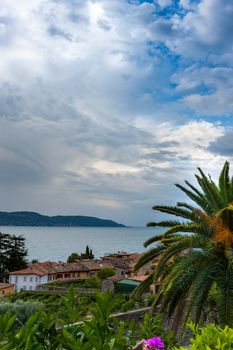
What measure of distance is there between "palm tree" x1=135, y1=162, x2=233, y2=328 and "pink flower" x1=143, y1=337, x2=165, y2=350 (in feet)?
16.6

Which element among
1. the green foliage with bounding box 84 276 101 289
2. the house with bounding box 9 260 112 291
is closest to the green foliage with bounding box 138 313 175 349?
the green foliage with bounding box 84 276 101 289

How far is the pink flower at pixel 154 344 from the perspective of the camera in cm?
315

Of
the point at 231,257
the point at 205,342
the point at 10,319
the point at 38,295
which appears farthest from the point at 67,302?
the point at 38,295

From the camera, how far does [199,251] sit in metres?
8.88

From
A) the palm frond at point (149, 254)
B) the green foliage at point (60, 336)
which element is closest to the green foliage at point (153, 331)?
the green foliage at point (60, 336)

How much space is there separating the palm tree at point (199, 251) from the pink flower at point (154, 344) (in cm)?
505

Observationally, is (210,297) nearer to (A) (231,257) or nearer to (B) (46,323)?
(A) (231,257)

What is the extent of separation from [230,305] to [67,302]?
595cm

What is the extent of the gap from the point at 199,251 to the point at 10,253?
73798 mm

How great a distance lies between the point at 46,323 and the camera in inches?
106

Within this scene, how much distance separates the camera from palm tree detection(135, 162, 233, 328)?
828cm

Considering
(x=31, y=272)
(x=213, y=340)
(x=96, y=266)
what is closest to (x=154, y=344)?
(x=213, y=340)

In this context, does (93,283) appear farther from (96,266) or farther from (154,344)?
(154,344)

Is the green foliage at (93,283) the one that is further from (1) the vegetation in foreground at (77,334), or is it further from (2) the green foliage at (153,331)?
(1) the vegetation in foreground at (77,334)
